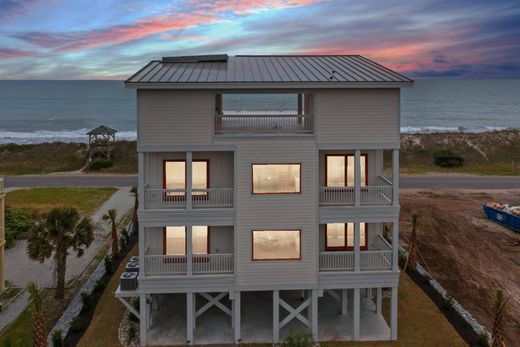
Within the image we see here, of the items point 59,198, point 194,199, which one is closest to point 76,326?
point 194,199

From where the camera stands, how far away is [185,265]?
62.5 feet

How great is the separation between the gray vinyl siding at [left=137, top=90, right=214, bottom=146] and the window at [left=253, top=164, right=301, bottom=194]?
8.47 ft

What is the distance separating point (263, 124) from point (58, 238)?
11.8m

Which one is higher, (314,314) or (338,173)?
(338,173)

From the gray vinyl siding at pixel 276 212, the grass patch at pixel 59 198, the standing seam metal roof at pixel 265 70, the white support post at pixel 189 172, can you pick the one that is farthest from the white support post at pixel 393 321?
the grass patch at pixel 59 198

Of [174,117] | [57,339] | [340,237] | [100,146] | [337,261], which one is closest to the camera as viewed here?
[57,339]

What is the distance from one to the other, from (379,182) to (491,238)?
18.3 m

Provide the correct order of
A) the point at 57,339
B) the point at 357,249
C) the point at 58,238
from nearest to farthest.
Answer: the point at 57,339 → the point at 357,249 → the point at 58,238

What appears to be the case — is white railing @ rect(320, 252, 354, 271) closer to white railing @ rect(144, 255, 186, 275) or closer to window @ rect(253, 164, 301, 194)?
window @ rect(253, 164, 301, 194)

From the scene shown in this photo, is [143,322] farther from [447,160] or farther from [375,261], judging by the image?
[447,160]

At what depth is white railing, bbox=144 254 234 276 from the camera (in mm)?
18797

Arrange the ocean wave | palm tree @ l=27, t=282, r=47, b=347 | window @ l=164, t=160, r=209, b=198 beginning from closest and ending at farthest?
palm tree @ l=27, t=282, r=47, b=347, window @ l=164, t=160, r=209, b=198, the ocean wave

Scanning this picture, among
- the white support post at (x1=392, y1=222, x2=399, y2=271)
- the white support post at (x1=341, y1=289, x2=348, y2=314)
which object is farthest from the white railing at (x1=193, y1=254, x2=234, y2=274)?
the white support post at (x1=392, y1=222, x2=399, y2=271)

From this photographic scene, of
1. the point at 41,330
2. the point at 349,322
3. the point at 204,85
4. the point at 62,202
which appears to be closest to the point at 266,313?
the point at 349,322
